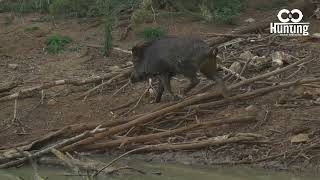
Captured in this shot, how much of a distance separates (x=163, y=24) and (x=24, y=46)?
3.20m

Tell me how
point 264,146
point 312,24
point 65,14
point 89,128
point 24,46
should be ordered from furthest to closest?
point 65,14, point 24,46, point 312,24, point 89,128, point 264,146

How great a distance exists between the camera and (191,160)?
339 inches

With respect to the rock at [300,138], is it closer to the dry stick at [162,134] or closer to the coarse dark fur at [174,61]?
the dry stick at [162,134]

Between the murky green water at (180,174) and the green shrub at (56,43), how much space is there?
21.3 feet

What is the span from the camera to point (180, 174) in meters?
7.95

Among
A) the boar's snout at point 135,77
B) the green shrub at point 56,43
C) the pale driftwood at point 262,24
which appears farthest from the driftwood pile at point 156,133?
the green shrub at point 56,43

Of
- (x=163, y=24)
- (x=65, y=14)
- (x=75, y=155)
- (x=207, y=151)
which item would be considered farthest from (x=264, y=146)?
(x=65, y=14)

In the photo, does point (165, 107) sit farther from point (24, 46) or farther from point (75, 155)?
point (24, 46)

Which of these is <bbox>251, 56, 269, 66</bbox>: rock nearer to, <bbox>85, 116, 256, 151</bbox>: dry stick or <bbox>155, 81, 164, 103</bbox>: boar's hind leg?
<bbox>155, 81, 164, 103</bbox>: boar's hind leg

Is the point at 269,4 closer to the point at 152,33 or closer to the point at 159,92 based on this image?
the point at 152,33

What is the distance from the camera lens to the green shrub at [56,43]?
579 inches

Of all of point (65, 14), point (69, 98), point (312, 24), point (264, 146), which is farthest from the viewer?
point (65, 14)

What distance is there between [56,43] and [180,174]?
7.67 metres

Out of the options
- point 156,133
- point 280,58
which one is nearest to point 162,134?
point 156,133
